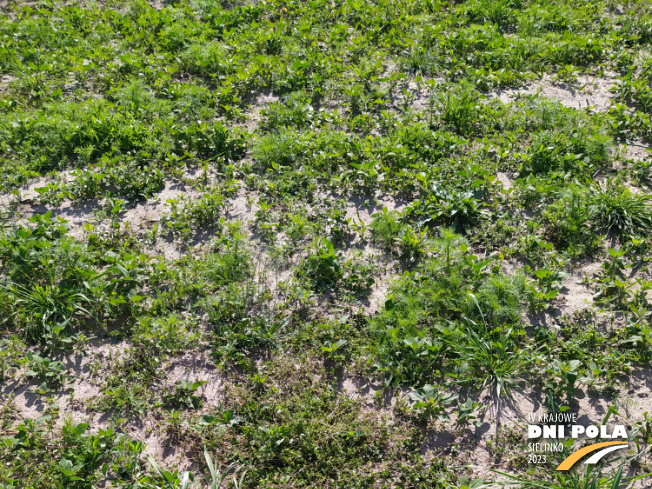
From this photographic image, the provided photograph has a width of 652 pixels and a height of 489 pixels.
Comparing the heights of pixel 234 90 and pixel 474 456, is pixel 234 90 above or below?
above

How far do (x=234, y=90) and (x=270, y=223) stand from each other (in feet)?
8.48

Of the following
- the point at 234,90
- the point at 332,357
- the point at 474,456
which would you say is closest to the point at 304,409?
the point at 332,357

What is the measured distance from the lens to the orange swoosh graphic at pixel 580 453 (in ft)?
11.2

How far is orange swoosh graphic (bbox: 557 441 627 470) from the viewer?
3.42m

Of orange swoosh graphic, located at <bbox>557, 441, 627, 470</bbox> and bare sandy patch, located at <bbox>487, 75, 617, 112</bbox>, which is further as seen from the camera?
bare sandy patch, located at <bbox>487, 75, 617, 112</bbox>

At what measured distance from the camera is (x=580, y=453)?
3.49 metres

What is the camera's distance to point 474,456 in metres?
3.56

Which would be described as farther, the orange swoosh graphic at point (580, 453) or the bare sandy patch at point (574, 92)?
the bare sandy patch at point (574, 92)

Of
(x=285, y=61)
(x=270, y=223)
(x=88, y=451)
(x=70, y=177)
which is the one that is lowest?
(x=88, y=451)

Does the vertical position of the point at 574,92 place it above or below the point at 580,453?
above

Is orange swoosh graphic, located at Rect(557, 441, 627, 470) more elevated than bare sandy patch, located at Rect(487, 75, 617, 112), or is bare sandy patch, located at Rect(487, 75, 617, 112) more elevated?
bare sandy patch, located at Rect(487, 75, 617, 112)

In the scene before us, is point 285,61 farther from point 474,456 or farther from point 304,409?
point 474,456

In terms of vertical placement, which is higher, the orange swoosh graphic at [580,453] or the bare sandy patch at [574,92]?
the bare sandy patch at [574,92]

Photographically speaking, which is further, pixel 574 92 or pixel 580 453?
pixel 574 92
